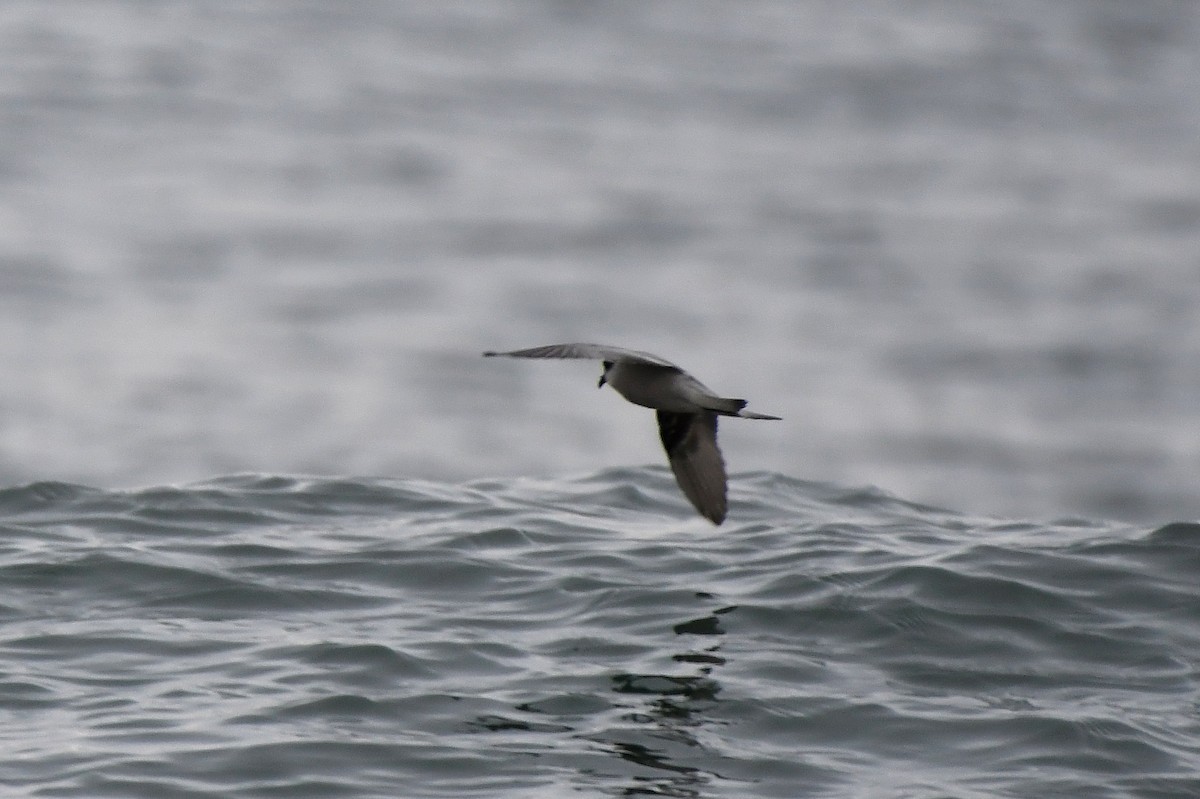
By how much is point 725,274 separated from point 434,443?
550 centimetres

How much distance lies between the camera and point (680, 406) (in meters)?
9.63

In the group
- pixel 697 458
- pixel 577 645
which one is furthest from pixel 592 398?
pixel 577 645

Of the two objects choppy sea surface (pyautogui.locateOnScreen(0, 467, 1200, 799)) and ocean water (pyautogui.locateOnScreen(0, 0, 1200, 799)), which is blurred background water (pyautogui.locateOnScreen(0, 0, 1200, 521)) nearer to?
ocean water (pyautogui.locateOnScreen(0, 0, 1200, 799))

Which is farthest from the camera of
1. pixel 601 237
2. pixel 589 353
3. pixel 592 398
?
pixel 601 237

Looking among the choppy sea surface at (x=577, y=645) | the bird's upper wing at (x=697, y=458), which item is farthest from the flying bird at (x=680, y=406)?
the choppy sea surface at (x=577, y=645)

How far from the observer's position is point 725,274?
22812 mm

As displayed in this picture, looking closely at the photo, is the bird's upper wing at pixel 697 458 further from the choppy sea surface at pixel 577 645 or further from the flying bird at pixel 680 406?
the choppy sea surface at pixel 577 645

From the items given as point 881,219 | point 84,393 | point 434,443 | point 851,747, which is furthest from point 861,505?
point 881,219

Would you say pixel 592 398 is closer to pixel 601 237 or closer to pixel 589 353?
pixel 601 237

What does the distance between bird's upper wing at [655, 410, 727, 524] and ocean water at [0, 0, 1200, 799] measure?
0.41 metres

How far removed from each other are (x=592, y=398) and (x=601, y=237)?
4959 mm

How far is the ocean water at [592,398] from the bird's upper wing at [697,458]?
413 millimetres

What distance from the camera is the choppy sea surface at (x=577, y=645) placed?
25.8 ft

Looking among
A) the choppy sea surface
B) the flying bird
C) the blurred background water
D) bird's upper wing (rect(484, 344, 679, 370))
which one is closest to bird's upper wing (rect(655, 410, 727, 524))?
the flying bird
